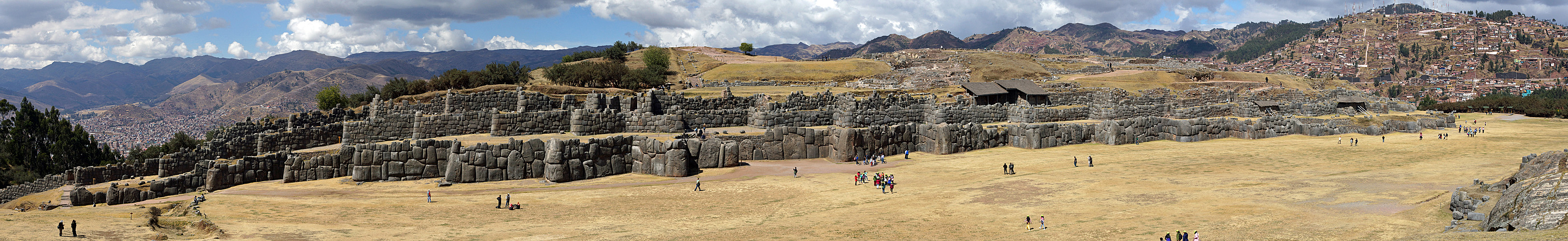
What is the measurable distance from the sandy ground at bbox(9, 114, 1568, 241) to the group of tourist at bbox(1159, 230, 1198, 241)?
0.32 m

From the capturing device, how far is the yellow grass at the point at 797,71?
81.0 meters

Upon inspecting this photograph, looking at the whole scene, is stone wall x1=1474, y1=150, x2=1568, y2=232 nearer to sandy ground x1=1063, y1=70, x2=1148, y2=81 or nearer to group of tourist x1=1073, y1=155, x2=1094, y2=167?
group of tourist x1=1073, y1=155, x2=1094, y2=167

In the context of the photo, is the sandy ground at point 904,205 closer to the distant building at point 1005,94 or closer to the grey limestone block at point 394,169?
the grey limestone block at point 394,169

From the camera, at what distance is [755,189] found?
25.8 m

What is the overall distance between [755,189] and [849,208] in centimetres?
495

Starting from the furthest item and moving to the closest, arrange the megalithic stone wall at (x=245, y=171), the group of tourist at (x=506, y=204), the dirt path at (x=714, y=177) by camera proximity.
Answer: the megalithic stone wall at (x=245, y=171) < the dirt path at (x=714, y=177) < the group of tourist at (x=506, y=204)

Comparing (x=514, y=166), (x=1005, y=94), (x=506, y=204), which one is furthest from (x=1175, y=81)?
(x=506, y=204)

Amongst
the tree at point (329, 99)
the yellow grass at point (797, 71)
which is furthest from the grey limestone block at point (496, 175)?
the yellow grass at point (797, 71)

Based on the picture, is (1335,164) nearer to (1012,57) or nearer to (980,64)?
(980,64)

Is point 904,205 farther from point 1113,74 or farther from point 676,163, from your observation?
point 1113,74

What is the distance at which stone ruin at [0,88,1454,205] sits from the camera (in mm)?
27266

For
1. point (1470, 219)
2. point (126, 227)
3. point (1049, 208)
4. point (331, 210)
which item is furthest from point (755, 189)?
point (1470, 219)

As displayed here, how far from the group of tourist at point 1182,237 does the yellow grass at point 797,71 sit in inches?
2524

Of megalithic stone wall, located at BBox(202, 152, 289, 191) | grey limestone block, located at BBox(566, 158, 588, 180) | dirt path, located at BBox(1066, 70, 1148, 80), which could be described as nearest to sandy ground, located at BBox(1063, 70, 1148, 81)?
dirt path, located at BBox(1066, 70, 1148, 80)
